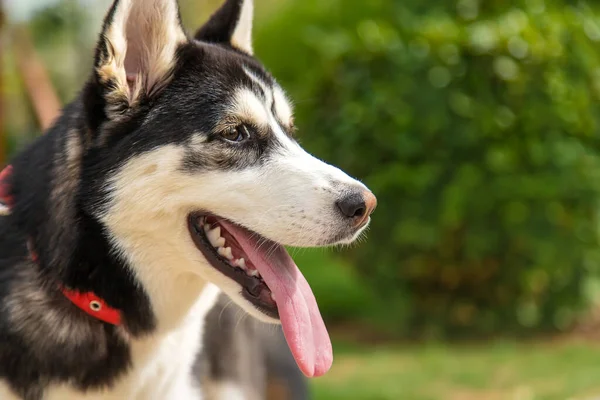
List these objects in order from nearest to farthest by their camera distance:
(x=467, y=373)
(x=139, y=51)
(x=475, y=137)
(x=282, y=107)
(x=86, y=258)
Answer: (x=86, y=258) < (x=139, y=51) < (x=282, y=107) < (x=467, y=373) < (x=475, y=137)

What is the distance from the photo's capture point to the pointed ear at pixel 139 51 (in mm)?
2666

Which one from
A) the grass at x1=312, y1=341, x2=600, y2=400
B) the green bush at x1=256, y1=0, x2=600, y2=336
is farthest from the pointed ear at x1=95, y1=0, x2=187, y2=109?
the green bush at x1=256, y1=0, x2=600, y2=336

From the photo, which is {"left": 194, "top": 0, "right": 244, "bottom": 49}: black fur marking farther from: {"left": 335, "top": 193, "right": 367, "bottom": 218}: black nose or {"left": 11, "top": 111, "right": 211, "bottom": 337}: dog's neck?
{"left": 335, "top": 193, "right": 367, "bottom": 218}: black nose

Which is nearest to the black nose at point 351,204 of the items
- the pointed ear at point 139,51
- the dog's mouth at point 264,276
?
the dog's mouth at point 264,276

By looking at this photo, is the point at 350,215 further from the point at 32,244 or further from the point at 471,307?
the point at 471,307

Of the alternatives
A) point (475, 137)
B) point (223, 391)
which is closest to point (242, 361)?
point (223, 391)

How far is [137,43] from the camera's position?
2.80 metres

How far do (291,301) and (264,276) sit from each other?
0.13 metres

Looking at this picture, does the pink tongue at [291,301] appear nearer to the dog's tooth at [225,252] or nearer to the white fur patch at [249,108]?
the dog's tooth at [225,252]

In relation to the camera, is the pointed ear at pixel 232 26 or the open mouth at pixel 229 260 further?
the pointed ear at pixel 232 26

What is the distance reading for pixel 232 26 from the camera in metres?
3.31

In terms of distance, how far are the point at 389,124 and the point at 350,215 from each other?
455 cm

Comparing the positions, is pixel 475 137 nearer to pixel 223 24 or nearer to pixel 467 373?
pixel 467 373

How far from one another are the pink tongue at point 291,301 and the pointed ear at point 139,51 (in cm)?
55
